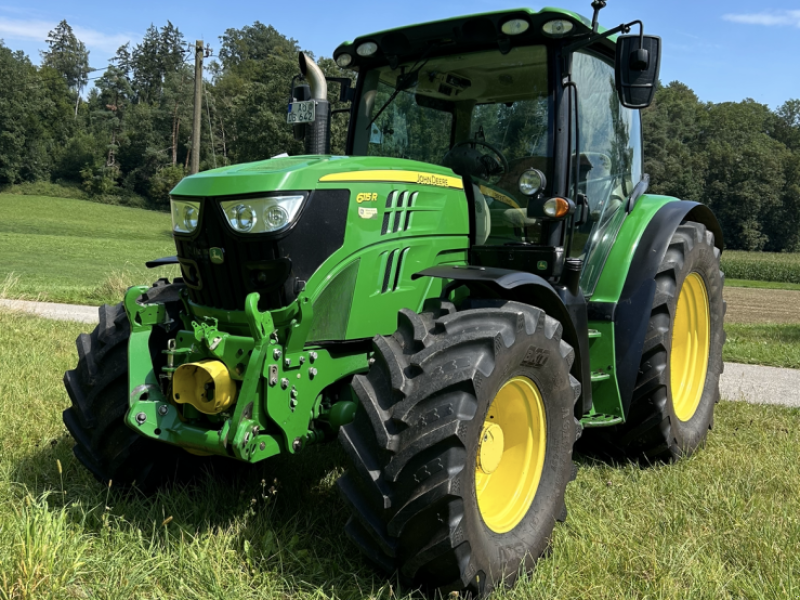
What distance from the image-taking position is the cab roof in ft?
11.3

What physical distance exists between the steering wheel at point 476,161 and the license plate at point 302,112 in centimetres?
79

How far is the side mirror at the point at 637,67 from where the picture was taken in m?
3.26

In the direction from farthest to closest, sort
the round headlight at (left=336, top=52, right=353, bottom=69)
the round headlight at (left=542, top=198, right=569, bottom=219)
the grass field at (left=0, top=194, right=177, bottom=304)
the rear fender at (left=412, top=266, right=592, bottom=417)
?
the grass field at (left=0, top=194, right=177, bottom=304) → the round headlight at (left=336, top=52, right=353, bottom=69) → the round headlight at (left=542, top=198, right=569, bottom=219) → the rear fender at (left=412, top=266, right=592, bottom=417)

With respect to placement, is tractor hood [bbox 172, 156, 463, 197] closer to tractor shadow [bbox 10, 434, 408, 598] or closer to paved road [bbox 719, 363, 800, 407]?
tractor shadow [bbox 10, 434, 408, 598]

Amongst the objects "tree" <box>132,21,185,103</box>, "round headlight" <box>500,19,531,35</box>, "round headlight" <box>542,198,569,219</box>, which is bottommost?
"round headlight" <box>542,198,569,219</box>

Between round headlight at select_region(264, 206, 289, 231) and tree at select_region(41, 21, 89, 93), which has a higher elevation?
tree at select_region(41, 21, 89, 93)

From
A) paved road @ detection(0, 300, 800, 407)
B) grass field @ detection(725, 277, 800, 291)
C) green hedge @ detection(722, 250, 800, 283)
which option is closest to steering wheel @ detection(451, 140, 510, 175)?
paved road @ detection(0, 300, 800, 407)

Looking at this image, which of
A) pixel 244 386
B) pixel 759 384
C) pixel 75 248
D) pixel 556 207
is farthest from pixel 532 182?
pixel 75 248

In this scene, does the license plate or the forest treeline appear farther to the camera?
the forest treeline

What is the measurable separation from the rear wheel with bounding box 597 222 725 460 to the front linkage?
1.81 m

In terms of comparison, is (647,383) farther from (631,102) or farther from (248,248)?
(248,248)

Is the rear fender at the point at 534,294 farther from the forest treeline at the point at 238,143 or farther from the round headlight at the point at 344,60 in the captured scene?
the forest treeline at the point at 238,143

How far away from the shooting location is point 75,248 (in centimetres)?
3097

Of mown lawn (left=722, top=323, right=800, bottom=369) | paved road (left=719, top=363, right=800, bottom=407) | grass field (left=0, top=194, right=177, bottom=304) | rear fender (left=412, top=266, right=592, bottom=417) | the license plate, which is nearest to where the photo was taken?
rear fender (left=412, top=266, right=592, bottom=417)
